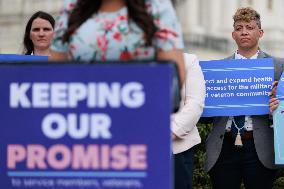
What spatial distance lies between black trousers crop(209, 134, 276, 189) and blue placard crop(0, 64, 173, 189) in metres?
2.24

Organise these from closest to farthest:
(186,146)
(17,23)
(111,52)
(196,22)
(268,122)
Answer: (111,52) → (186,146) → (268,122) → (17,23) → (196,22)

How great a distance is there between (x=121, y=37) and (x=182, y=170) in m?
1.79

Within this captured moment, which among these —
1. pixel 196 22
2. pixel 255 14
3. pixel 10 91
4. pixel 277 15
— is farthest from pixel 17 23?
pixel 10 91

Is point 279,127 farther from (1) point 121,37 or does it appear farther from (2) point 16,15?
(2) point 16,15

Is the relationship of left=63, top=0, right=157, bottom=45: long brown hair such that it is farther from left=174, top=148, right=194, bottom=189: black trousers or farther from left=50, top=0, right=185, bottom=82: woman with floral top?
left=174, top=148, right=194, bottom=189: black trousers

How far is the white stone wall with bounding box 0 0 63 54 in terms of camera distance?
3112 centimetres

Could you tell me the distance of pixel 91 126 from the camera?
115 inches

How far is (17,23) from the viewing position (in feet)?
105

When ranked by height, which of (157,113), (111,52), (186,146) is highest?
(111,52)

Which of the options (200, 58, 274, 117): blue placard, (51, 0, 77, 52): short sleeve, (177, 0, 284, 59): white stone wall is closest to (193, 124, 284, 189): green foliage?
(200, 58, 274, 117): blue placard

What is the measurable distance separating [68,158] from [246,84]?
8.04 feet

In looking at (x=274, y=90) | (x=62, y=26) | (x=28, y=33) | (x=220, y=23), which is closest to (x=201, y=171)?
(x=274, y=90)

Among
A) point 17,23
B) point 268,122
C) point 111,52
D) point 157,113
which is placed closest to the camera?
point 157,113

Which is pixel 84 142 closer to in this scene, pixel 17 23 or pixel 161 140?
pixel 161 140
